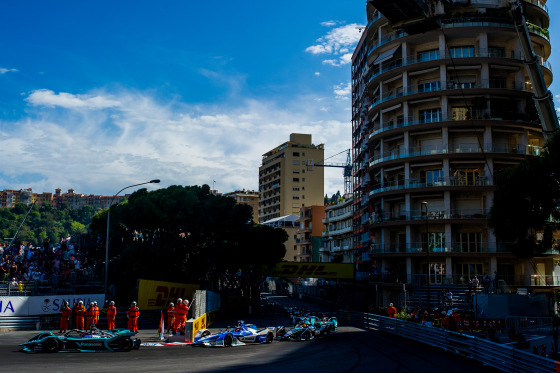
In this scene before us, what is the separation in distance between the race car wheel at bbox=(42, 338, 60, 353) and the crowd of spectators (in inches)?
460

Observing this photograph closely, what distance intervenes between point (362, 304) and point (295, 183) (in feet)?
236

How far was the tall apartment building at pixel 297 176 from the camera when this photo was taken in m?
122

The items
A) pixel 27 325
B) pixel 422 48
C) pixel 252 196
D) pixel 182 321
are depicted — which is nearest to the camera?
pixel 182 321

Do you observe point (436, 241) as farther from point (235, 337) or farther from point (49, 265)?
point (49, 265)

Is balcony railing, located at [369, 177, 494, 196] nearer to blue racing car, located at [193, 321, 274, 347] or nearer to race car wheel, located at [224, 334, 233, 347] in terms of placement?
blue racing car, located at [193, 321, 274, 347]

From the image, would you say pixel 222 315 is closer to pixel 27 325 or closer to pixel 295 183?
pixel 27 325

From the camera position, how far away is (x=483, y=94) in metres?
47.5

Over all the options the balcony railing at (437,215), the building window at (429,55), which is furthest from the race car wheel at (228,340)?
the building window at (429,55)

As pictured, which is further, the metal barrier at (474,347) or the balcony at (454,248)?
the balcony at (454,248)

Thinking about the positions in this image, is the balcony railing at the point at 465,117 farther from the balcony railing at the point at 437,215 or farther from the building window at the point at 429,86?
the balcony railing at the point at 437,215

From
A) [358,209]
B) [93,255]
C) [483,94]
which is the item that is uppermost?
[483,94]

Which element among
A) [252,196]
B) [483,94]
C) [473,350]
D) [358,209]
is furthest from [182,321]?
[252,196]

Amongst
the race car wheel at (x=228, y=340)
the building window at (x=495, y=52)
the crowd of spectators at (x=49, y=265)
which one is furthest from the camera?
the building window at (x=495, y=52)

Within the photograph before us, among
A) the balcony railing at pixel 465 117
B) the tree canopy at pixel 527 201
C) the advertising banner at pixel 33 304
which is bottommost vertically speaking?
the advertising banner at pixel 33 304
